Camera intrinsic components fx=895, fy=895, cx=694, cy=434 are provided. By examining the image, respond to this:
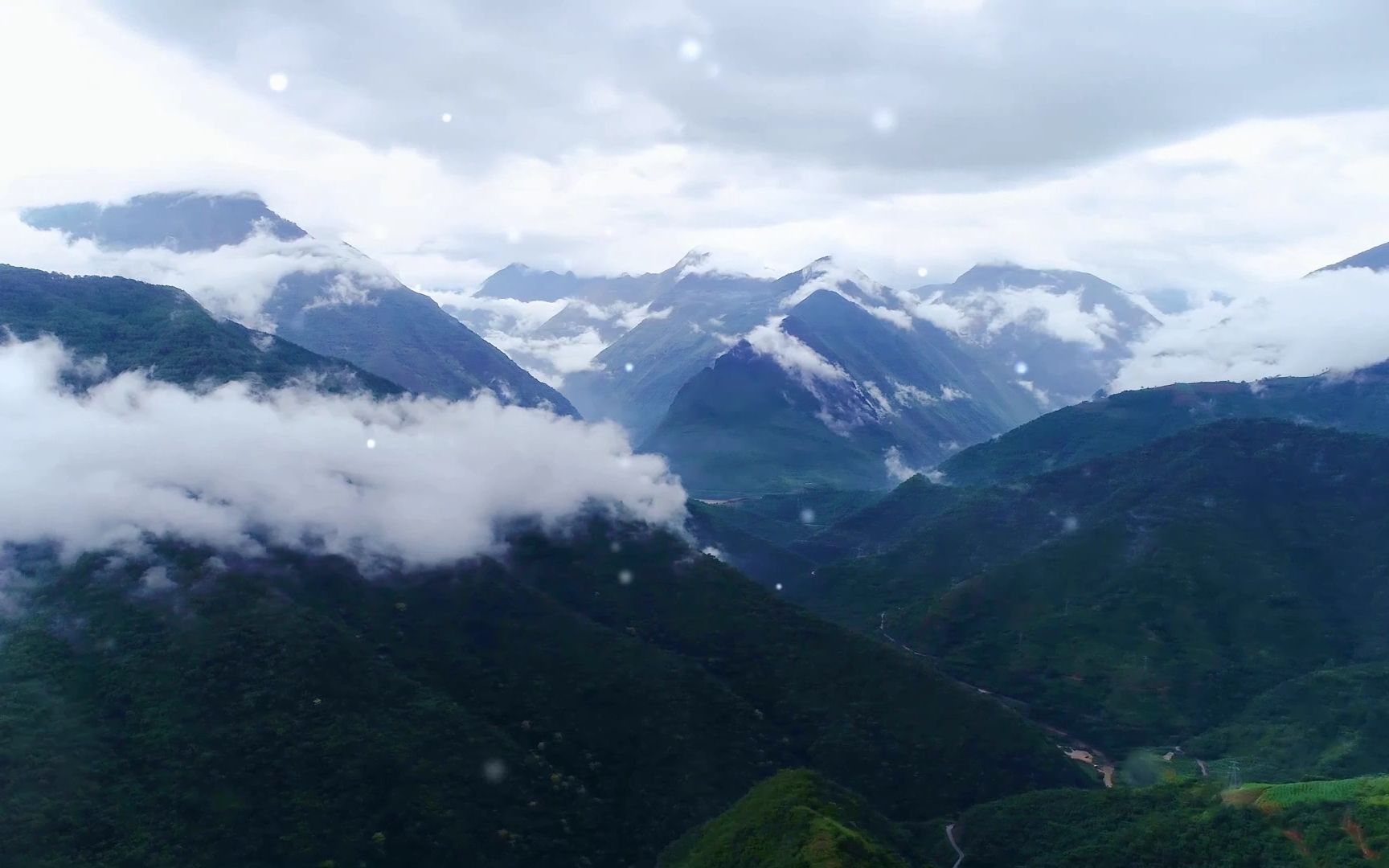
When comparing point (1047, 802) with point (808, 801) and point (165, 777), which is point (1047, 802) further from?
point (165, 777)

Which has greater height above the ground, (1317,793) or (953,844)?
(1317,793)

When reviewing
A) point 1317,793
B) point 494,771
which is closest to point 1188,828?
point 1317,793

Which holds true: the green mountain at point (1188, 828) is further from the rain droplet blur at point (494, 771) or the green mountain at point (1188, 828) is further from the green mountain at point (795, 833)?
the rain droplet blur at point (494, 771)

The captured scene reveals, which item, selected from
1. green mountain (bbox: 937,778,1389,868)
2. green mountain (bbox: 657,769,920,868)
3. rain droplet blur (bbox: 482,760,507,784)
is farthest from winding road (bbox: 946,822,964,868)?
rain droplet blur (bbox: 482,760,507,784)

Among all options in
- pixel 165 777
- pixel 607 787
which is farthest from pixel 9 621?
Result: pixel 607 787

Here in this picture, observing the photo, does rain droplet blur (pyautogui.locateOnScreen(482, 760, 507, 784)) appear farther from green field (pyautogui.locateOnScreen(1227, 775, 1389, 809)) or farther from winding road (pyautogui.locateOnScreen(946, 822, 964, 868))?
green field (pyautogui.locateOnScreen(1227, 775, 1389, 809))

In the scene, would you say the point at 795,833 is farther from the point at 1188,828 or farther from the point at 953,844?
the point at 1188,828

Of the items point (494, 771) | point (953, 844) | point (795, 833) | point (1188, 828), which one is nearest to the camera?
point (795, 833)

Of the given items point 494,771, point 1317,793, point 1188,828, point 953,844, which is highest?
point 1317,793
